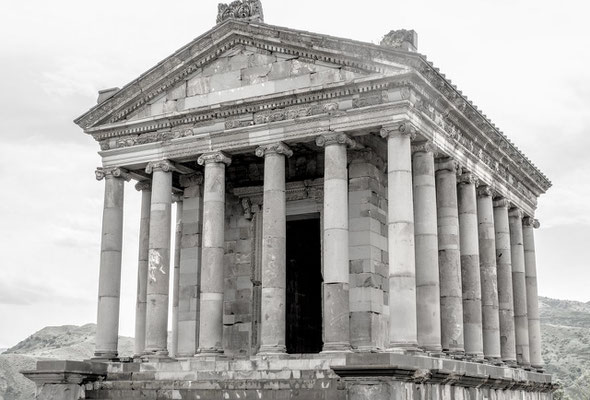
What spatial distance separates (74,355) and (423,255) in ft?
124

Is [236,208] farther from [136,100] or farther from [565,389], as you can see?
[565,389]

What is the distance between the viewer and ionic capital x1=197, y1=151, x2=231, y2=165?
22.6 meters

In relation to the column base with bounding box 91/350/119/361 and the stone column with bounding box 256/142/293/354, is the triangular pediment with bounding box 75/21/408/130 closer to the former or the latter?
the stone column with bounding box 256/142/293/354

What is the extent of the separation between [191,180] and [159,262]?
150 inches

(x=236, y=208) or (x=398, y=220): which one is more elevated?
(x=236, y=208)

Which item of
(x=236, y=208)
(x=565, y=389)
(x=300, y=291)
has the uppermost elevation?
(x=236, y=208)

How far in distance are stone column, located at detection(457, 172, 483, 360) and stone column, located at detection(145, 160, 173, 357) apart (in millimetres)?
8886

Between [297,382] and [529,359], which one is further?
[529,359]

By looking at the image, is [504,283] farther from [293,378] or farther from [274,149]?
[293,378]

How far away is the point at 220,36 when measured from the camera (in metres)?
23.2

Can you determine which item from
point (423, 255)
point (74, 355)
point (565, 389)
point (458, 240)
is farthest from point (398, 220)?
point (565, 389)

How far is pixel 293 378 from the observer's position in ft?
64.3

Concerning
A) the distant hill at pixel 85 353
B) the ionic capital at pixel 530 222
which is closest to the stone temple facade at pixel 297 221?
the ionic capital at pixel 530 222

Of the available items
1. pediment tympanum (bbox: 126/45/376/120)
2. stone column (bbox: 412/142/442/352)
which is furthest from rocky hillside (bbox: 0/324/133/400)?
stone column (bbox: 412/142/442/352)
